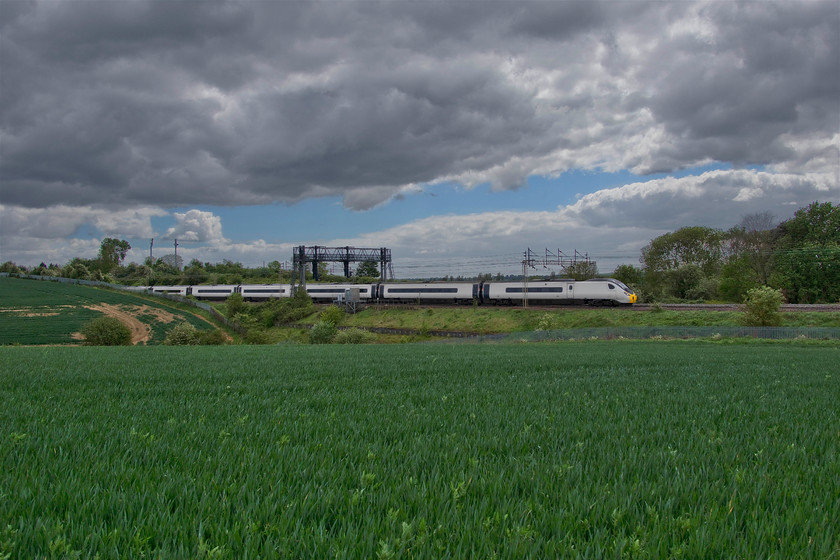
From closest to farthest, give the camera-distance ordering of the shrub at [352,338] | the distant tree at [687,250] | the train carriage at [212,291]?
the shrub at [352,338]
the distant tree at [687,250]
the train carriage at [212,291]

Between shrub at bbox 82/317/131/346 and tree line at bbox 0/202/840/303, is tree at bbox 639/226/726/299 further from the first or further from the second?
shrub at bbox 82/317/131/346

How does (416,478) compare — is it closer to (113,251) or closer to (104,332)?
(104,332)

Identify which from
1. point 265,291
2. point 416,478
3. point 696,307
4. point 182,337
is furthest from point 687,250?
point 416,478

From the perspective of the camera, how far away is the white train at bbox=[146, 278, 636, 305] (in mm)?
57438

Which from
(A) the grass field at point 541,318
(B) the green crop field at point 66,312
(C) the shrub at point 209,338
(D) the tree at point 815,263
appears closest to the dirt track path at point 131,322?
(B) the green crop field at point 66,312

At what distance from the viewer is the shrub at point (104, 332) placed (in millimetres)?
44906

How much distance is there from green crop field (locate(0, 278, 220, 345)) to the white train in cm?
1731

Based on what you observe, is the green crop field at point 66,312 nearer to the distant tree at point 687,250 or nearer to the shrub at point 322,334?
the shrub at point 322,334

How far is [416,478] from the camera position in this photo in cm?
374

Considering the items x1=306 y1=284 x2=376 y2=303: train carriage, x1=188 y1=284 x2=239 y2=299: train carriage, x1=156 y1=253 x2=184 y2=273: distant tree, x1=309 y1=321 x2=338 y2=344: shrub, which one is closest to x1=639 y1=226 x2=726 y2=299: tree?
x1=306 y1=284 x2=376 y2=303: train carriage

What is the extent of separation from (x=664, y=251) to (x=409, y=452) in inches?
3687

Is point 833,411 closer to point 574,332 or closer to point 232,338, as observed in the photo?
point 574,332

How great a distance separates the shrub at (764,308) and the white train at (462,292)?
610 inches

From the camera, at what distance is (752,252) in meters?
71.7
